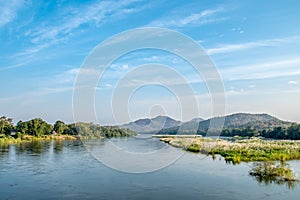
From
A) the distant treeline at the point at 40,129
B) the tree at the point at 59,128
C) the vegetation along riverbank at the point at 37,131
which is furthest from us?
the tree at the point at 59,128

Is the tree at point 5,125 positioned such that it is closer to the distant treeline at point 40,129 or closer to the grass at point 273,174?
the distant treeline at point 40,129

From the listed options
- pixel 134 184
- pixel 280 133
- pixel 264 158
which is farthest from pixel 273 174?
pixel 280 133

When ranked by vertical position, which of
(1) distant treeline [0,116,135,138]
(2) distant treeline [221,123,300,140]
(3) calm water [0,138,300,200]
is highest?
(1) distant treeline [0,116,135,138]

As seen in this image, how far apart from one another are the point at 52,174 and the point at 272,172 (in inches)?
437

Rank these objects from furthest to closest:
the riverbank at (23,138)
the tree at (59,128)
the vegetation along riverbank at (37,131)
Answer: the tree at (59,128) < the vegetation along riverbank at (37,131) < the riverbank at (23,138)

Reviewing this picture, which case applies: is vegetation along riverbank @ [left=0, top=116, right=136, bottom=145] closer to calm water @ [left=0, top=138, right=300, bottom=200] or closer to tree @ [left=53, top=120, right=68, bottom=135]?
tree @ [left=53, top=120, right=68, bottom=135]

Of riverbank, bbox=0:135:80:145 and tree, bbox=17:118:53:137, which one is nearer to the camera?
riverbank, bbox=0:135:80:145

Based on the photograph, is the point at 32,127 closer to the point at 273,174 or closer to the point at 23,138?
the point at 23,138

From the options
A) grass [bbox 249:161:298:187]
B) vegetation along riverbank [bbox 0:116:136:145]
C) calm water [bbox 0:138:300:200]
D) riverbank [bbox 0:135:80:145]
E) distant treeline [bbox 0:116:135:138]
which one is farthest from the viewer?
distant treeline [bbox 0:116:135:138]

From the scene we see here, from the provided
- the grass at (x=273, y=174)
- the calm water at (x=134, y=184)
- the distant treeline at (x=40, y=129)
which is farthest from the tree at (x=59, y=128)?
the grass at (x=273, y=174)

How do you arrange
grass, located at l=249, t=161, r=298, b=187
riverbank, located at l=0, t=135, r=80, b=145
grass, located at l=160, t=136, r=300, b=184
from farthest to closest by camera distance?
riverbank, located at l=0, t=135, r=80, b=145 < grass, located at l=160, t=136, r=300, b=184 < grass, located at l=249, t=161, r=298, b=187

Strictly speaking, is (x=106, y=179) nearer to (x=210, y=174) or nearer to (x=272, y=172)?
(x=210, y=174)

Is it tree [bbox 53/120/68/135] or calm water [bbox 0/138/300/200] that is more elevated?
tree [bbox 53/120/68/135]

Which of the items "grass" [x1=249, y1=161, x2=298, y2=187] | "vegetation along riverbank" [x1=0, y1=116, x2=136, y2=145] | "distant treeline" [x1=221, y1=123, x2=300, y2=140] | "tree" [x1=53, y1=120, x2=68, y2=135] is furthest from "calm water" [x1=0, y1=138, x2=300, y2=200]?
"tree" [x1=53, y1=120, x2=68, y2=135]
